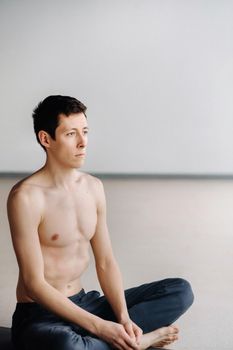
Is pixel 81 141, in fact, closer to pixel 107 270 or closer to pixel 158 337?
pixel 107 270

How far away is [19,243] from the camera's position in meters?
1.57

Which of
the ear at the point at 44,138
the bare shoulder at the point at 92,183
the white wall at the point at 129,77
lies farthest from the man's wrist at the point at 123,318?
the white wall at the point at 129,77

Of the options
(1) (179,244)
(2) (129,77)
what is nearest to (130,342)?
(1) (179,244)

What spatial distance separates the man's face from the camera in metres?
1.65

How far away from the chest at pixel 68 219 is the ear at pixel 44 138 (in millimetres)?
139

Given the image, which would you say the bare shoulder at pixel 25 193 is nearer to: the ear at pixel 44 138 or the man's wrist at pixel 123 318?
the ear at pixel 44 138

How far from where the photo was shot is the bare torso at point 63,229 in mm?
1654

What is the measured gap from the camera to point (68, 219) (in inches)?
66.8

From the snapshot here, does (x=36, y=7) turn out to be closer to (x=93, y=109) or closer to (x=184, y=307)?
(x=93, y=109)

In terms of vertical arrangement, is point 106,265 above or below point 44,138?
below

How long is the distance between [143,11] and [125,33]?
8.1 inches

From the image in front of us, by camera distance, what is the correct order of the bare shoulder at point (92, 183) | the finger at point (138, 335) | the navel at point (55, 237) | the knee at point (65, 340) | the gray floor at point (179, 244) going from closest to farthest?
1. the knee at point (65, 340)
2. the finger at point (138, 335)
3. the navel at point (55, 237)
4. the bare shoulder at point (92, 183)
5. the gray floor at point (179, 244)

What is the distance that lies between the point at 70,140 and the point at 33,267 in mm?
Result: 352

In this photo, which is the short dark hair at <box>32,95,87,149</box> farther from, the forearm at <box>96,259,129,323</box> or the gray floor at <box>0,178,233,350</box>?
the gray floor at <box>0,178,233,350</box>
